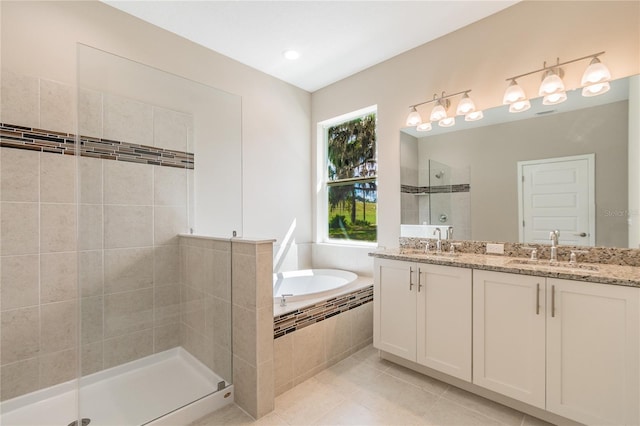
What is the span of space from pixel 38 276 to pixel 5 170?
0.69m

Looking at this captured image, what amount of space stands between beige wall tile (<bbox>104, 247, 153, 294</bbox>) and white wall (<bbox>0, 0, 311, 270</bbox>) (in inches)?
39.0

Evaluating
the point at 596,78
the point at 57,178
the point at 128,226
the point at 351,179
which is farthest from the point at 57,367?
the point at 596,78

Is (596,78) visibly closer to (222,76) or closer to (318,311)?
(318,311)

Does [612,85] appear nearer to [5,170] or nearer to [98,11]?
[98,11]

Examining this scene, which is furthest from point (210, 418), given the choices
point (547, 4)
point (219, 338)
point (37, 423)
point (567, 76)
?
point (547, 4)

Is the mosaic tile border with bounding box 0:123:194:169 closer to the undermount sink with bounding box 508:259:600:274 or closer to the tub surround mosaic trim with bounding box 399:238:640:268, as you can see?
the tub surround mosaic trim with bounding box 399:238:640:268

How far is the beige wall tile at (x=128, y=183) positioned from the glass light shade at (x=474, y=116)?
2.60 m

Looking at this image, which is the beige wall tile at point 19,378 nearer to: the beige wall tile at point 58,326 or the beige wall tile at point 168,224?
the beige wall tile at point 58,326

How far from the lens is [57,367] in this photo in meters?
1.87

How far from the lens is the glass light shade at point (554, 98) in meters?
1.96

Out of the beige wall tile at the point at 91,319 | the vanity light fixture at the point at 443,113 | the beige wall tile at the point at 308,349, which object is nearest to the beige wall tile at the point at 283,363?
the beige wall tile at the point at 308,349

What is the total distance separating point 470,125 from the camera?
2410mm

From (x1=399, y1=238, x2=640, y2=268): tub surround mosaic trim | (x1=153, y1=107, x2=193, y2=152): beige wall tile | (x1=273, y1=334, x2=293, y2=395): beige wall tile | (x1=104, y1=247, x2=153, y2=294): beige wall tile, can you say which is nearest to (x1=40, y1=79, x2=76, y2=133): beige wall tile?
(x1=153, y1=107, x2=193, y2=152): beige wall tile

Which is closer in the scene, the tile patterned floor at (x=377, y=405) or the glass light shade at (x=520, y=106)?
the tile patterned floor at (x=377, y=405)
